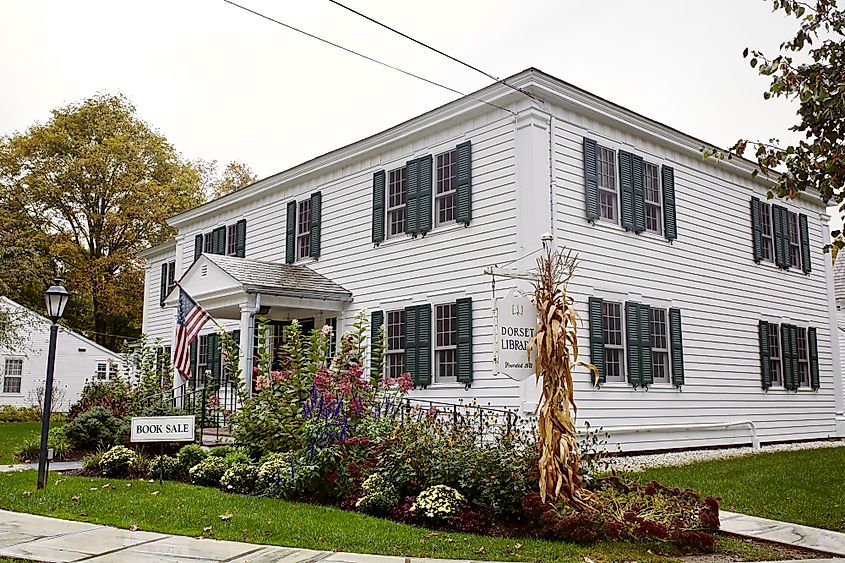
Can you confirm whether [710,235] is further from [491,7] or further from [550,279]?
[550,279]

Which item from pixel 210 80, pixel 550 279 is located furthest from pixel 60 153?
pixel 550 279

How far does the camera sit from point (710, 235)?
51.0ft

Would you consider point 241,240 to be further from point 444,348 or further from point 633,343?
point 633,343

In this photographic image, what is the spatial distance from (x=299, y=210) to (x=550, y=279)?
10.7 meters

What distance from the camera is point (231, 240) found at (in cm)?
1992

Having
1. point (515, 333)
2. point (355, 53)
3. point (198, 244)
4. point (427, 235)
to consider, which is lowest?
point (515, 333)

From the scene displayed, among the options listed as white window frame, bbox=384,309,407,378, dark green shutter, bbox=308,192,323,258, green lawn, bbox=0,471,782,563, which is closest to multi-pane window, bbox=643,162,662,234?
white window frame, bbox=384,309,407,378

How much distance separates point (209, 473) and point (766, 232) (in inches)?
509

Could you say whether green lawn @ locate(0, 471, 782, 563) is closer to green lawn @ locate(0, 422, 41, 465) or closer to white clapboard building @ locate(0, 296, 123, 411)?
green lawn @ locate(0, 422, 41, 465)

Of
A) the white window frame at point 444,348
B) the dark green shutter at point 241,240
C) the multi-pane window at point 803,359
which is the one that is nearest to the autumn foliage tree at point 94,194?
the dark green shutter at point 241,240

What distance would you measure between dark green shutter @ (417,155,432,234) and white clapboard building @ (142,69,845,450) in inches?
1.1

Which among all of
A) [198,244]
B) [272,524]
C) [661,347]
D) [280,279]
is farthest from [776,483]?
[198,244]

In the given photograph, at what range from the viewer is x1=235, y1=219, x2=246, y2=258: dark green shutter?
19.2 m

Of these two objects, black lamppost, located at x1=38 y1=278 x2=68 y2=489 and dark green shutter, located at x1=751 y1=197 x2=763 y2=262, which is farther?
dark green shutter, located at x1=751 y1=197 x2=763 y2=262
